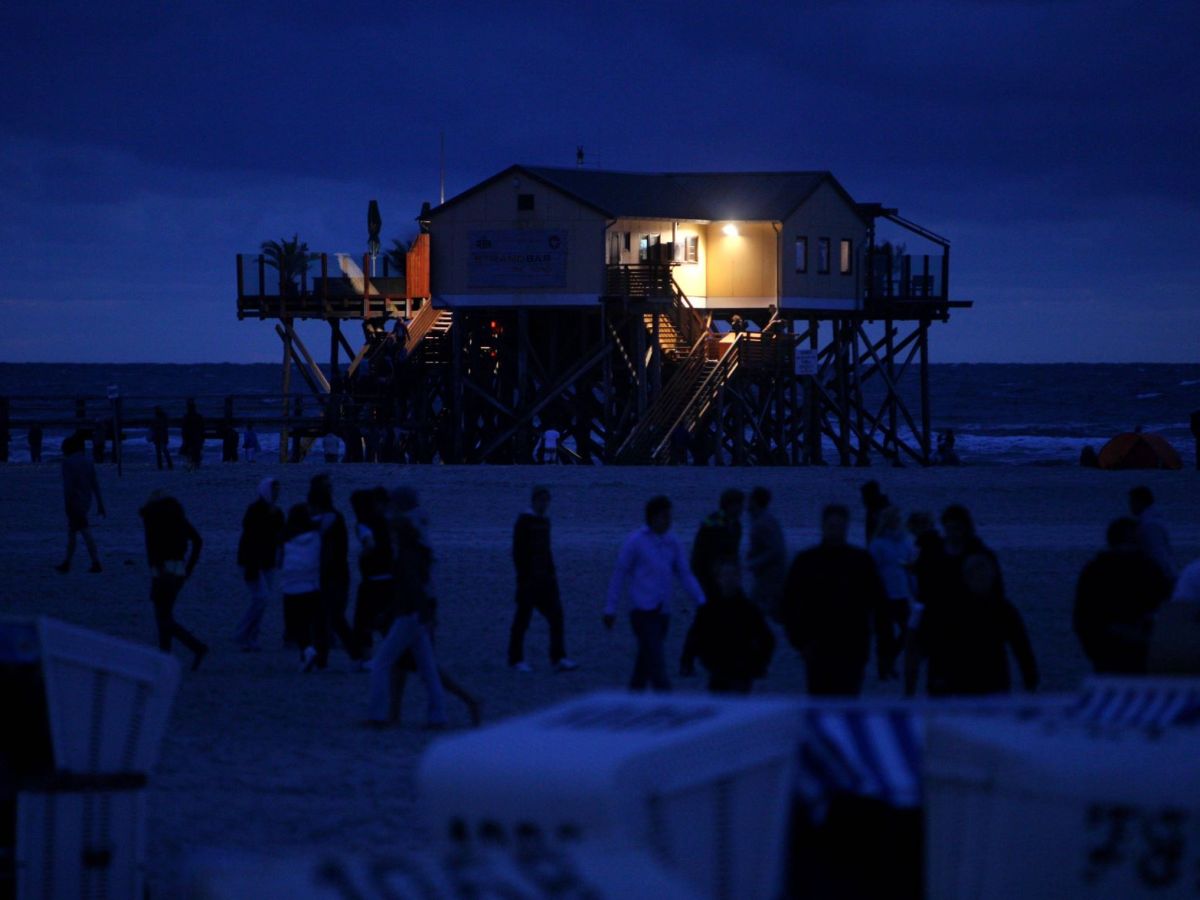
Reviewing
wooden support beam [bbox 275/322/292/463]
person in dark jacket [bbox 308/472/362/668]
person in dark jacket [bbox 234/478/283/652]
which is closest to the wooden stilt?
wooden support beam [bbox 275/322/292/463]

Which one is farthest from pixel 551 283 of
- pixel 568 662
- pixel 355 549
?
pixel 568 662

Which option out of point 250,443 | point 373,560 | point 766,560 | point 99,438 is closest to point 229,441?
point 250,443

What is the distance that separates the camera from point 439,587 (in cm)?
1709

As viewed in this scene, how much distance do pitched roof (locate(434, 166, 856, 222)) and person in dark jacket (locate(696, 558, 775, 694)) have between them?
28946 millimetres

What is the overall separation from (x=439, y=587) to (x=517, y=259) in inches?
840

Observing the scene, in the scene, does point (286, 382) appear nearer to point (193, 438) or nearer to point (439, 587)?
point (193, 438)

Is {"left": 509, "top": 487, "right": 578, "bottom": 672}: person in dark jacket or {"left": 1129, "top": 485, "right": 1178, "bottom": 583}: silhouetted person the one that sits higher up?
{"left": 1129, "top": 485, "right": 1178, "bottom": 583}: silhouetted person

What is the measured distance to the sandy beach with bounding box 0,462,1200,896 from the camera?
335 inches

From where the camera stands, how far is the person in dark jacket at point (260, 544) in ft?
42.3

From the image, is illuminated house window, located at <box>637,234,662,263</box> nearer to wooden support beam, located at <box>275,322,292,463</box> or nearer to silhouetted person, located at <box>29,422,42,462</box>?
wooden support beam, located at <box>275,322,292,463</box>

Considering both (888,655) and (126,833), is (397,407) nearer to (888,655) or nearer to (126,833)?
(888,655)

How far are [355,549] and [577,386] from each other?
20.2 metres

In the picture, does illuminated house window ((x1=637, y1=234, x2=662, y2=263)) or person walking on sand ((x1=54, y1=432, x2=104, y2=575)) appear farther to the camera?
illuminated house window ((x1=637, y1=234, x2=662, y2=263))

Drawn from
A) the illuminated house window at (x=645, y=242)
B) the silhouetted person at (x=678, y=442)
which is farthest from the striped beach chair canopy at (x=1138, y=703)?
the illuminated house window at (x=645, y=242)
